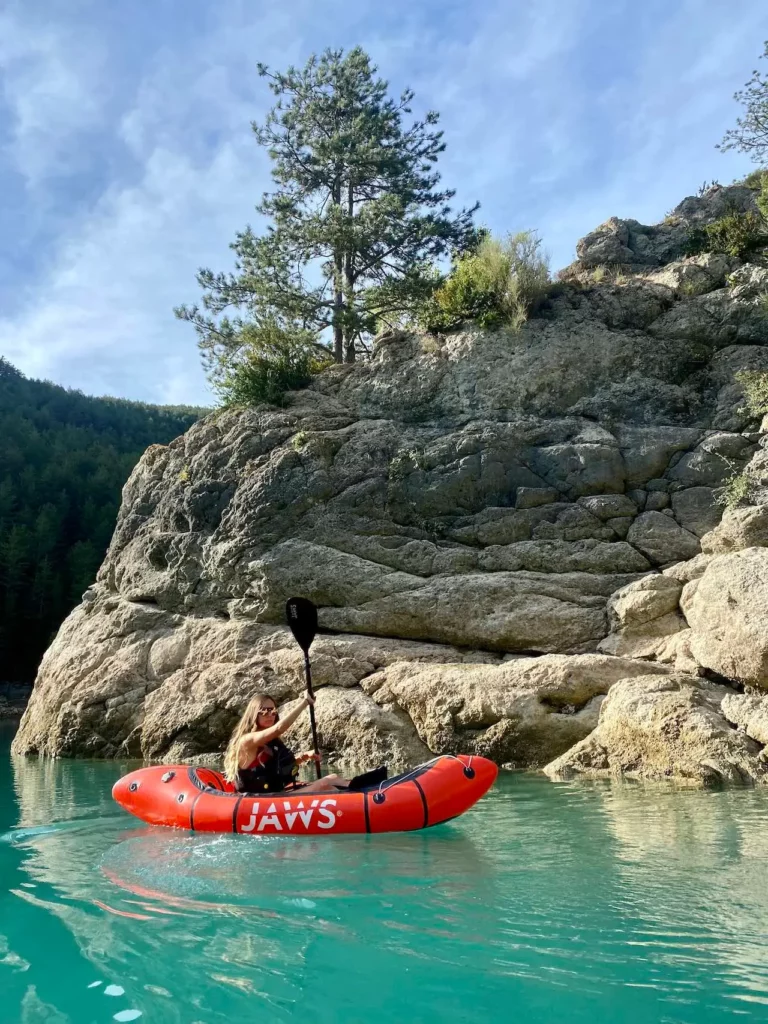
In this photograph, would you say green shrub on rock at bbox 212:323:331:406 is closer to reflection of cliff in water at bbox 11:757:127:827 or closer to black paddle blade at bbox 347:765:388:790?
reflection of cliff in water at bbox 11:757:127:827

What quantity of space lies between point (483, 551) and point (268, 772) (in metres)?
6.12

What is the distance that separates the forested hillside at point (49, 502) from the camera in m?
30.5

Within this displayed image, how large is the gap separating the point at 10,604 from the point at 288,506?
20953 millimetres

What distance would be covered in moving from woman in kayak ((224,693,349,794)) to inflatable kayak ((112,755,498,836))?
0.28 meters

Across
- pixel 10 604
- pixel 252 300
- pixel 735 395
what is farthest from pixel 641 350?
pixel 10 604

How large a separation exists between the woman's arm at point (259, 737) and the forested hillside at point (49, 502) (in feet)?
80.3

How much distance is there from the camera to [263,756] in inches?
300

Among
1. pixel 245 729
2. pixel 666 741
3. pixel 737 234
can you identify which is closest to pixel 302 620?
pixel 245 729

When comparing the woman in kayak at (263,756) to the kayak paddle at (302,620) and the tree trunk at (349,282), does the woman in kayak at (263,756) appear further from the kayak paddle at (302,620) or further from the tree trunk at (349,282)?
the tree trunk at (349,282)

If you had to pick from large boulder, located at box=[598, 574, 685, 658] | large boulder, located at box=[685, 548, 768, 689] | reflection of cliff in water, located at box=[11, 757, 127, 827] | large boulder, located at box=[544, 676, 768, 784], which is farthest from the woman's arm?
large boulder, located at box=[598, 574, 685, 658]

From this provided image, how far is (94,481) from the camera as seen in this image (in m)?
38.7

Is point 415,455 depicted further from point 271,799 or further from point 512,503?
point 271,799

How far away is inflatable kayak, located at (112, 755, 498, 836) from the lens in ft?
21.7

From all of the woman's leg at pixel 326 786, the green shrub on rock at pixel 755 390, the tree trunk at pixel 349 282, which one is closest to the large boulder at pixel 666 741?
the woman's leg at pixel 326 786
